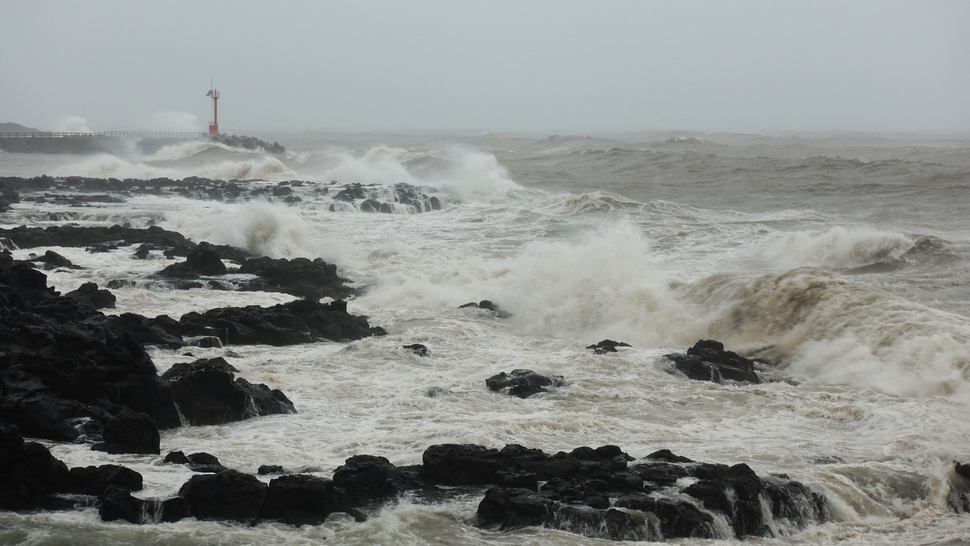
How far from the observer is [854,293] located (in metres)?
15.2

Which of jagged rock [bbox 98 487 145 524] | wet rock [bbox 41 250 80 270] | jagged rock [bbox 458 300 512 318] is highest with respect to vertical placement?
jagged rock [bbox 98 487 145 524]

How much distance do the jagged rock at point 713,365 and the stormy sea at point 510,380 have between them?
0.13ft

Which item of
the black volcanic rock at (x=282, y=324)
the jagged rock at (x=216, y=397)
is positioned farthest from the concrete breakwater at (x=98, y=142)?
the jagged rock at (x=216, y=397)

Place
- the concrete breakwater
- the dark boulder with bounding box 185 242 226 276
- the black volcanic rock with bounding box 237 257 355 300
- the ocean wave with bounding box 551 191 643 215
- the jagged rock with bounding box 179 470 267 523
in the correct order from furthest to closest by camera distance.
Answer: the concrete breakwater
the ocean wave with bounding box 551 191 643 215
the dark boulder with bounding box 185 242 226 276
the black volcanic rock with bounding box 237 257 355 300
the jagged rock with bounding box 179 470 267 523

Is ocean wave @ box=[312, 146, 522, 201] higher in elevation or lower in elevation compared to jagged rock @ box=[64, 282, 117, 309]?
higher

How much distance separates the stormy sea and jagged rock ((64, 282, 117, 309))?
6cm

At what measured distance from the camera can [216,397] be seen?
32.6ft

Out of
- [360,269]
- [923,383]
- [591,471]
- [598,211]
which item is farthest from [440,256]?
[591,471]

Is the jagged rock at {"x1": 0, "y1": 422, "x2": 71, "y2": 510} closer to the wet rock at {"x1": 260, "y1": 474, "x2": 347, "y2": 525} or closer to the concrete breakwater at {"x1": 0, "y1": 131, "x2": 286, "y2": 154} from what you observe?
the wet rock at {"x1": 260, "y1": 474, "x2": 347, "y2": 525}

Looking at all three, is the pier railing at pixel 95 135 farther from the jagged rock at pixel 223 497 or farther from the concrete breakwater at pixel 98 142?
the jagged rock at pixel 223 497

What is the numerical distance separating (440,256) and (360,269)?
197cm

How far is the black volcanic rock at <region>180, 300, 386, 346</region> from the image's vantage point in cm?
1359

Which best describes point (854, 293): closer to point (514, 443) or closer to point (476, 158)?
point (514, 443)

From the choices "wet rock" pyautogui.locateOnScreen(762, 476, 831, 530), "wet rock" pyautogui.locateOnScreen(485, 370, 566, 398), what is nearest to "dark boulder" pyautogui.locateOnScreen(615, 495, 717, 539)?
"wet rock" pyautogui.locateOnScreen(762, 476, 831, 530)
